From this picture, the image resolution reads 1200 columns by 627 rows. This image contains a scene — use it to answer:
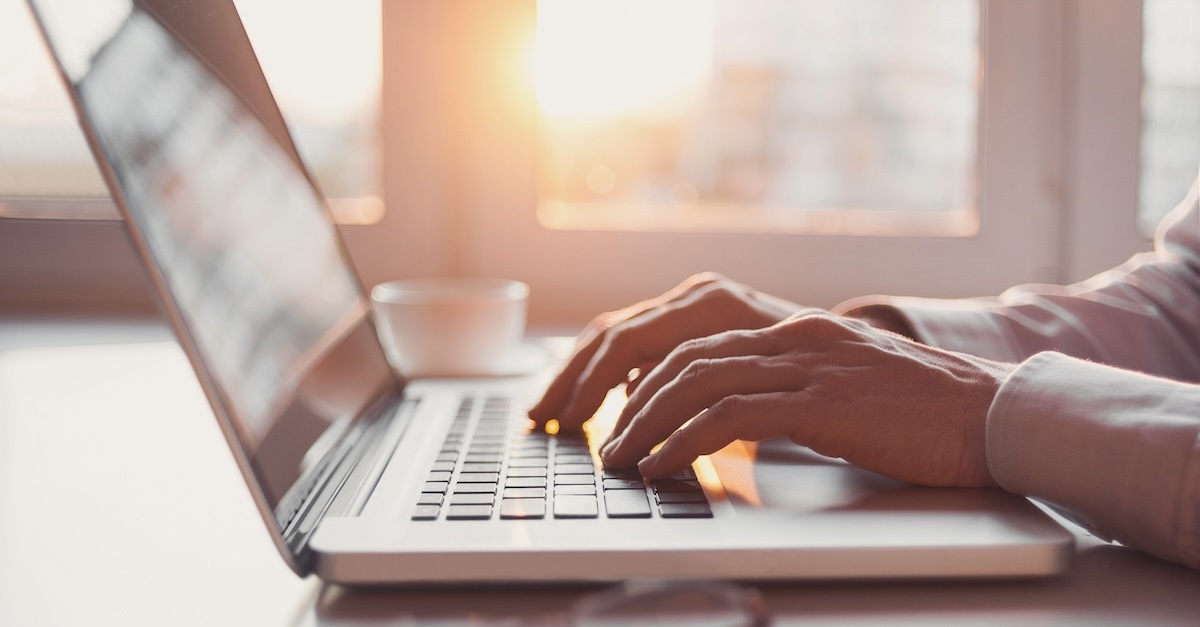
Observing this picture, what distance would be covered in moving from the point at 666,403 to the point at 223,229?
0.87 feet

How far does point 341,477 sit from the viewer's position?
47cm

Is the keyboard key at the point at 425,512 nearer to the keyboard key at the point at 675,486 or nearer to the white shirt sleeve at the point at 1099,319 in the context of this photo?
the keyboard key at the point at 675,486

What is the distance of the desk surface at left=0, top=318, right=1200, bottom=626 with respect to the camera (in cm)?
35

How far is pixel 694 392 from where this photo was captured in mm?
485

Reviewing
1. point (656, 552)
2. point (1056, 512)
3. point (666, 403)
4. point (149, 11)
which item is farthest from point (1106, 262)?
point (149, 11)

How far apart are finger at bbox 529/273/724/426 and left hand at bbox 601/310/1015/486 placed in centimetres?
10

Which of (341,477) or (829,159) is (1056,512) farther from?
(829,159)

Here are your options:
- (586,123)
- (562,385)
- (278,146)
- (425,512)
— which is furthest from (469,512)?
(586,123)

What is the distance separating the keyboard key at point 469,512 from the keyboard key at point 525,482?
44mm

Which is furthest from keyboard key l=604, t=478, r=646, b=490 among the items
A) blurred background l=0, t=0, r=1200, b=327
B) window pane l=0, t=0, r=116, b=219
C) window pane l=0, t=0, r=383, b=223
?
window pane l=0, t=0, r=116, b=219

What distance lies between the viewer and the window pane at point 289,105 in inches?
46.0

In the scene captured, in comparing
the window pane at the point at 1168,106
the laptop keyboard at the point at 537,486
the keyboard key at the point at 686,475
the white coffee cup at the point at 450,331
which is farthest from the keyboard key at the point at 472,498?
the window pane at the point at 1168,106

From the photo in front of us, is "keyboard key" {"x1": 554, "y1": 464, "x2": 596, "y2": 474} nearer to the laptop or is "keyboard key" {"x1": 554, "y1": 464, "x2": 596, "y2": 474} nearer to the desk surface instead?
the laptop

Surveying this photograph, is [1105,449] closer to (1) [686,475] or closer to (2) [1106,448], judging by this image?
(2) [1106,448]
